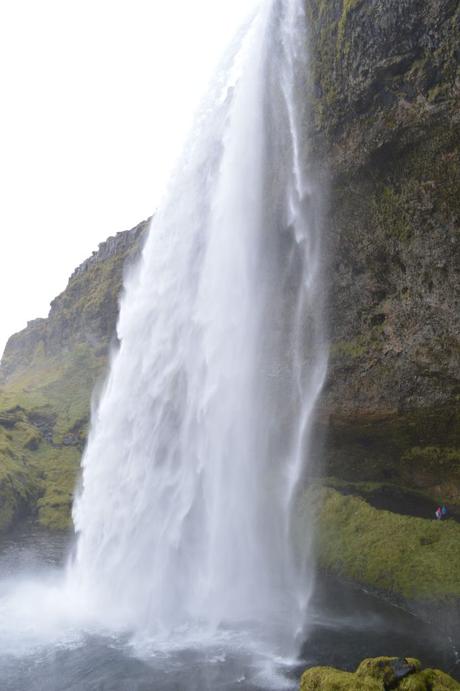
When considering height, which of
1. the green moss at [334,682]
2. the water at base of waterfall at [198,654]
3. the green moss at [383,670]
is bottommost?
the water at base of waterfall at [198,654]

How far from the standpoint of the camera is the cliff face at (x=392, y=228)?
1980cm

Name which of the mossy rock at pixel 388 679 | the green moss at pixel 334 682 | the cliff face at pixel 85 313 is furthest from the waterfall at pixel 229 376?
the cliff face at pixel 85 313

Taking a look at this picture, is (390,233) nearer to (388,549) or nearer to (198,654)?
(388,549)

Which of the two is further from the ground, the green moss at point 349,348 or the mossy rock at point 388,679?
the green moss at point 349,348

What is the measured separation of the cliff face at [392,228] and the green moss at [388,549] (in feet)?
9.61

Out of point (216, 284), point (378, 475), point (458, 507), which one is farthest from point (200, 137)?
point (458, 507)

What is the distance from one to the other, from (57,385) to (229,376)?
4345cm

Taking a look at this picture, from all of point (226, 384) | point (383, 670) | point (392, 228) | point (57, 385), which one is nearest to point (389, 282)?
point (392, 228)

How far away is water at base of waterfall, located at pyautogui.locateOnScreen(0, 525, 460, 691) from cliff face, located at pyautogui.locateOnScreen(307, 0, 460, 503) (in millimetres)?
7935

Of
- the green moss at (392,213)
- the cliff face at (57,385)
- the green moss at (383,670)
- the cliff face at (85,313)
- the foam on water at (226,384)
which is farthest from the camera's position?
the cliff face at (85,313)

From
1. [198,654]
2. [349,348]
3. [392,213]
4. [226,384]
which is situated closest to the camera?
[198,654]

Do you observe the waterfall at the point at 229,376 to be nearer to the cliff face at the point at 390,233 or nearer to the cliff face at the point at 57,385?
the cliff face at the point at 390,233

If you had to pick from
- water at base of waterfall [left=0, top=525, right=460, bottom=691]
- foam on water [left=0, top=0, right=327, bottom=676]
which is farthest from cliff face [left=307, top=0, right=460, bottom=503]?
water at base of waterfall [left=0, top=525, right=460, bottom=691]

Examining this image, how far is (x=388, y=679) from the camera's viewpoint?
1059cm
